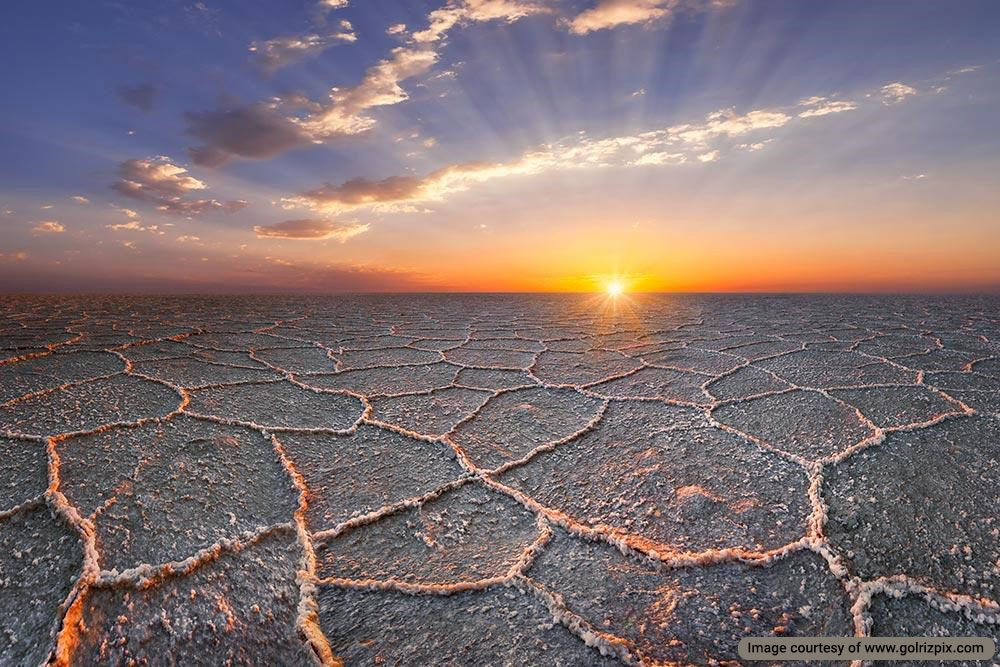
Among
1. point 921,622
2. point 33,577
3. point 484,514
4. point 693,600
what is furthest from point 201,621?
point 921,622

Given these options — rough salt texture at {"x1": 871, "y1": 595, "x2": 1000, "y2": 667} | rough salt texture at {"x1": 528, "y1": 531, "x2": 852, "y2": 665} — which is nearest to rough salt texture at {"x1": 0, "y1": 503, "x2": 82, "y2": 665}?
rough salt texture at {"x1": 528, "y1": 531, "x2": 852, "y2": 665}

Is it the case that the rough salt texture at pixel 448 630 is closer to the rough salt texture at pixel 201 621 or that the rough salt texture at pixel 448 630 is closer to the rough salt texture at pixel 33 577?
the rough salt texture at pixel 201 621

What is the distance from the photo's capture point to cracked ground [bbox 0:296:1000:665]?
37.2 inches

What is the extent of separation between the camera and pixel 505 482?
153 cm

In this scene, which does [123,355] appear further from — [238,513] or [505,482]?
[505,482]

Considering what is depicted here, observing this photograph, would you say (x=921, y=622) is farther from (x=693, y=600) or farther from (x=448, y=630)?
(x=448, y=630)

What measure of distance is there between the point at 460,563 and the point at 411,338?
3250mm

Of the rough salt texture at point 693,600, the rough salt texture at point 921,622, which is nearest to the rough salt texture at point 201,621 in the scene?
the rough salt texture at point 693,600

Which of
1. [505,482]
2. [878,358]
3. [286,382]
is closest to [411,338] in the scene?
[286,382]

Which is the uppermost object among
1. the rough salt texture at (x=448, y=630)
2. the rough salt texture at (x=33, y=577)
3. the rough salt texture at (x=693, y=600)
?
the rough salt texture at (x=33, y=577)

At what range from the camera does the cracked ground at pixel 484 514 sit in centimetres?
94

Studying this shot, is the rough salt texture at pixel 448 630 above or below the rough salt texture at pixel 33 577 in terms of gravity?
below

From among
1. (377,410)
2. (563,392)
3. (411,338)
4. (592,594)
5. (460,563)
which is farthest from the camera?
(411,338)

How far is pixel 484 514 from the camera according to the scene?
135 cm
